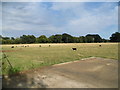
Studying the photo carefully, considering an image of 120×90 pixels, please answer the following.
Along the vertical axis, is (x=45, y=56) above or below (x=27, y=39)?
below

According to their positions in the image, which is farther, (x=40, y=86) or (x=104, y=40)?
(x=104, y=40)

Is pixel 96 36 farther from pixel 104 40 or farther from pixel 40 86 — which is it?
pixel 40 86

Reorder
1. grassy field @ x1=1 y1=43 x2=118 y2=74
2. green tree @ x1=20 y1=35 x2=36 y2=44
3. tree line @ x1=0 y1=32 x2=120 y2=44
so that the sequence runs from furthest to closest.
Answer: green tree @ x1=20 y1=35 x2=36 y2=44
tree line @ x1=0 y1=32 x2=120 y2=44
grassy field @ x1=1 y1=43 x2=118 y2=74

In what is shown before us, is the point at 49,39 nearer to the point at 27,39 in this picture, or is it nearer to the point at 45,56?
the point at 27,39

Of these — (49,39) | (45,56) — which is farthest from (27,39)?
(45,56)

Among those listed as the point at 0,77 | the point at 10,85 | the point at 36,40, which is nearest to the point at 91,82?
the point at 10,85

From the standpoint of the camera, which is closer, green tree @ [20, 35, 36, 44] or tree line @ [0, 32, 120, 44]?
tree line @ [0, 32, 120, 44]

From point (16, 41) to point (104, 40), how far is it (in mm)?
60215

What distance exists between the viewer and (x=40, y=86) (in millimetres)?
3488

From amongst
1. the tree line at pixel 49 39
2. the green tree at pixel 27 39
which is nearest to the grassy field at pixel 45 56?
the tree line at pixel 49 39

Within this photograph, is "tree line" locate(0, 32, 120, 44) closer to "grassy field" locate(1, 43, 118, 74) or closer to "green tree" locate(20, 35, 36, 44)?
"green tree" locate(20, 35, 36, 44)

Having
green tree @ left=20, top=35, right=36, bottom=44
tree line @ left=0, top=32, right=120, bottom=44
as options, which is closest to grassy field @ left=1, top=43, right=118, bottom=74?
tree line @ left=0, top=32, right=120, bottom=44

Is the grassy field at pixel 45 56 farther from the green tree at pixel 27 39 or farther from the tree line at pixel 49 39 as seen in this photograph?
the green tree at pixel 27 39

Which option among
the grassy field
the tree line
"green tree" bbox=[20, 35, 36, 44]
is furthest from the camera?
"green tree" bbox=[20, 35, 36, 44]
